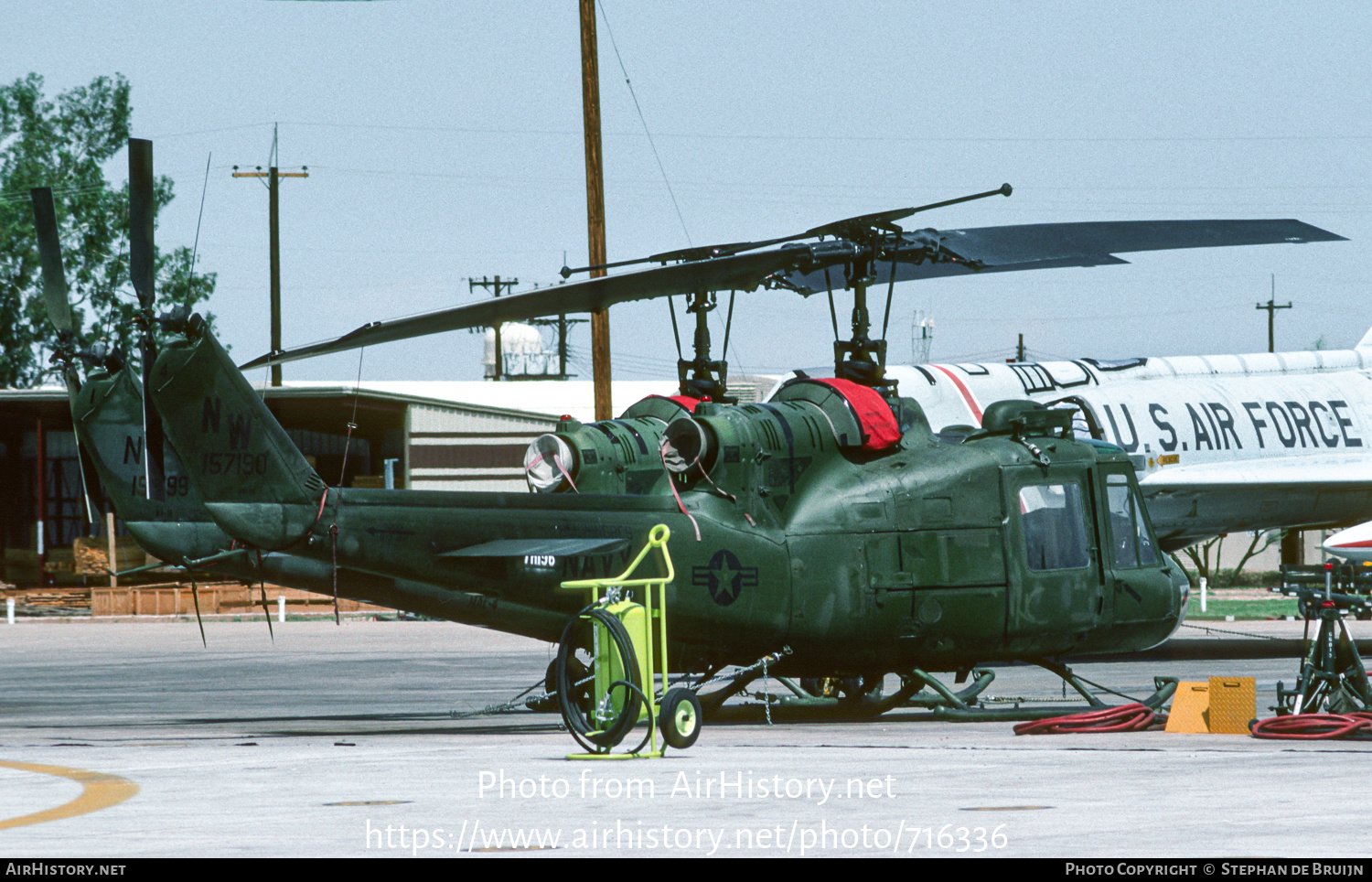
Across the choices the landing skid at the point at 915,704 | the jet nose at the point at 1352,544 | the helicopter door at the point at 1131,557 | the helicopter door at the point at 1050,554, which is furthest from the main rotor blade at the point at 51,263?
the jet nose at the point at 1352,544

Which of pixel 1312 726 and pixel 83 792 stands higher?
pixel 83 792

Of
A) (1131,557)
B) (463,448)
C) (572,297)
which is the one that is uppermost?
(572,297)

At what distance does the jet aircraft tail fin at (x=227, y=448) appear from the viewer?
13.7 meters

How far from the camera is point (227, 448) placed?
13758 mm

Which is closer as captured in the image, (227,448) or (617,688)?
(617,688)

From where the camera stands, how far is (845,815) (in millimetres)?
8406

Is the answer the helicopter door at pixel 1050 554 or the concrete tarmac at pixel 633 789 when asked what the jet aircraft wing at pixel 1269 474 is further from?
the helicopter door at pixel 1050 554

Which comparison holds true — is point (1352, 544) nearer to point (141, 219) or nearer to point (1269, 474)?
point (1269, 474)

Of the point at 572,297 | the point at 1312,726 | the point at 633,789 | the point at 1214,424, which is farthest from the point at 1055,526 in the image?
the point at 1214,424

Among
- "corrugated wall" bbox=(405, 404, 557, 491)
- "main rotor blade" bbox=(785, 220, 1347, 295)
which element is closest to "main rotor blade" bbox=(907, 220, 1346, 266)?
"main rotor blade" bbox=(785, 220, 1347, 295)

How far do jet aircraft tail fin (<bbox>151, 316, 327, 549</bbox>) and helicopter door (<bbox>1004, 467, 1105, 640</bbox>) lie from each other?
5903mm

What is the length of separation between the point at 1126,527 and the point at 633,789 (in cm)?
749

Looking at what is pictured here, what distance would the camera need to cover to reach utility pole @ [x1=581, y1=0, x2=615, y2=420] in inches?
1118
